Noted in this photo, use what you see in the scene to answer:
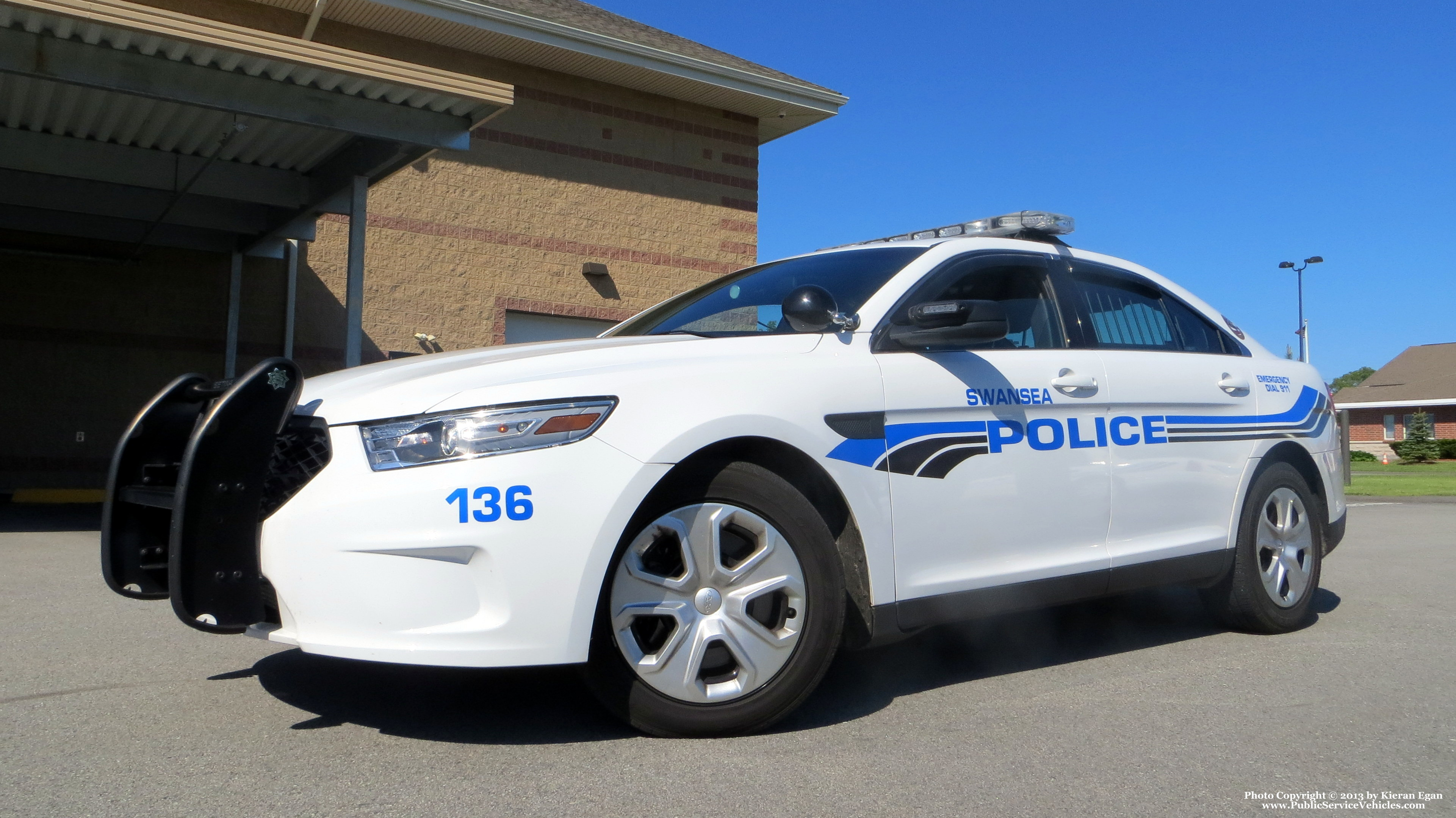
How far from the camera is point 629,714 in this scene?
10.2 feet

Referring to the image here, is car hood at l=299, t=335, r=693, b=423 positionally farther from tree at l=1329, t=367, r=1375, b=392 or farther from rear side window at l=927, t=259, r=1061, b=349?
tree at l=1329, t=367, r=1375, b=392

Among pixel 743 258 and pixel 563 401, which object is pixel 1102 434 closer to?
pixel 563 401

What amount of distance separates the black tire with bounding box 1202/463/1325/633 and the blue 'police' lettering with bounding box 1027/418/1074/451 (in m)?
1.32

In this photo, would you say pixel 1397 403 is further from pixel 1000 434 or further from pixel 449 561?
pixel 449 561

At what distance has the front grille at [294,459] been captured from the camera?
121 inches

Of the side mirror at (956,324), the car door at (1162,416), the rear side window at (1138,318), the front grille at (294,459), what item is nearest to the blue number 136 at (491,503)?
the front grille at (294,459)

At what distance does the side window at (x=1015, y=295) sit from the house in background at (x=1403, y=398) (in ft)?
180

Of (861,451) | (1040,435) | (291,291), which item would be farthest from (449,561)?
(291,291)

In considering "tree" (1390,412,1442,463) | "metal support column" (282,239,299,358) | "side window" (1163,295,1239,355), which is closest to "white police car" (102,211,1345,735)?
"side window" (1163,295,1239,355)

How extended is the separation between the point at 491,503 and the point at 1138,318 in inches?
126

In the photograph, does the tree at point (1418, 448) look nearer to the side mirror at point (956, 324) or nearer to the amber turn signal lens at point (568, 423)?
the side mirror at point (956, 324)

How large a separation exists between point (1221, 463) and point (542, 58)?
11199 mm

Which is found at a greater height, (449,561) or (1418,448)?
(1418,448)

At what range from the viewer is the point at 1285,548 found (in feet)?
16.7
